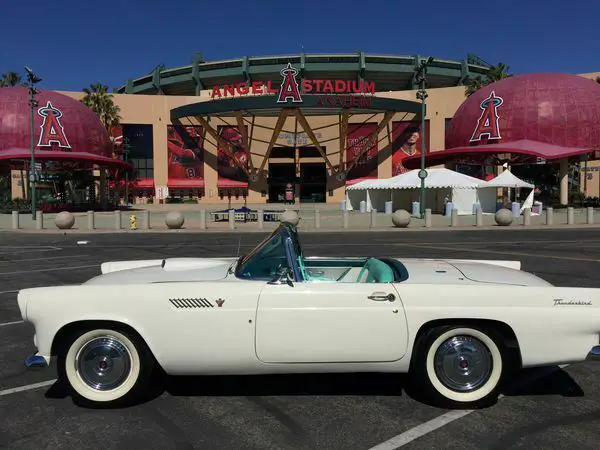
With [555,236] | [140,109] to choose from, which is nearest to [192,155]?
[140,109]

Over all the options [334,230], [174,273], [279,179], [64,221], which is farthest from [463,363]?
[279,179]

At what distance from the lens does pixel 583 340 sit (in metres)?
3.66

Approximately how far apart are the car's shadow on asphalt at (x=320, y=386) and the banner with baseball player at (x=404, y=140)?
184ft

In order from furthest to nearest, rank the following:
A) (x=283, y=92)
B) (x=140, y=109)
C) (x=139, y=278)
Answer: (x=140, y=109), (x=283, y=92), (x=139, y=278)

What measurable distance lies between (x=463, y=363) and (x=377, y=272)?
0.94 m

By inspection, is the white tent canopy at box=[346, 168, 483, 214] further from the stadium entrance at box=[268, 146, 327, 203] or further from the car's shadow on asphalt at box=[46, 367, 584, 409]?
the car's shadow on asphalt at box=[46, 367, 584, 409]

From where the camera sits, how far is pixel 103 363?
3.72 meters

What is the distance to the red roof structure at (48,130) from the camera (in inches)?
1670

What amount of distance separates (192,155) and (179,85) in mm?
26407

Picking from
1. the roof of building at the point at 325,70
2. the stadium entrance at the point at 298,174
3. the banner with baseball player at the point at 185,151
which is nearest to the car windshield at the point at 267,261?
the stadium entrance at the point at 298,174

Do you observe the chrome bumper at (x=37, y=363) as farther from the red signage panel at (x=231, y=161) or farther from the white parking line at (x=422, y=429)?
the red signage panel at (x=231, y=161)

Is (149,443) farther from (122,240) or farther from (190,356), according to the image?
(122,240)

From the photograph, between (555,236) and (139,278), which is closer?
(139,278)

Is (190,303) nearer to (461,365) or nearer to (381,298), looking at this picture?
(381,298)
